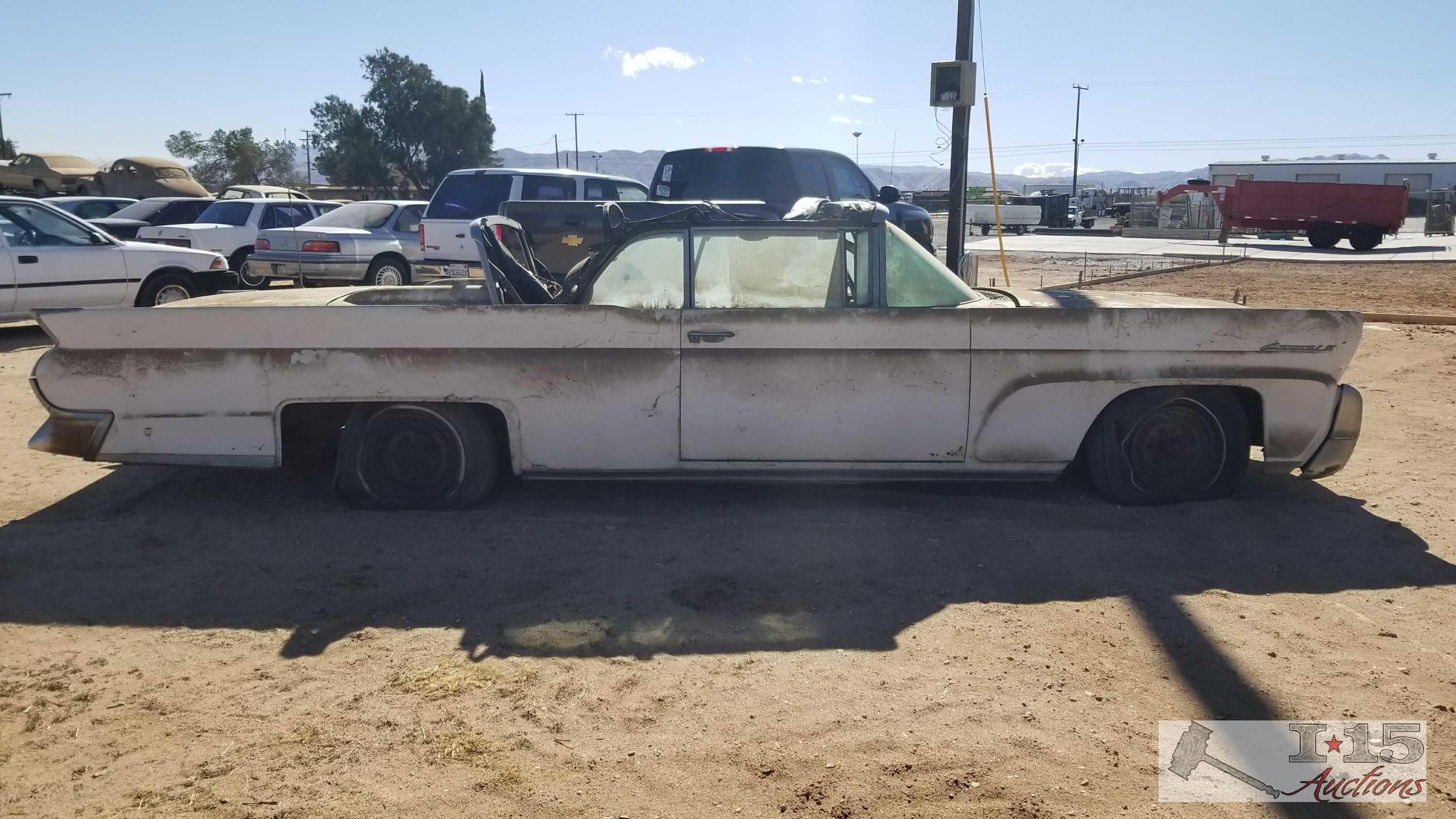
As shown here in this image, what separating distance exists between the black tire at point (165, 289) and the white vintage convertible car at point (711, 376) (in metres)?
7.34

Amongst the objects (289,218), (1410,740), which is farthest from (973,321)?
(289,218)

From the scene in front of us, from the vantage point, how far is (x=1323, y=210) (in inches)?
1288

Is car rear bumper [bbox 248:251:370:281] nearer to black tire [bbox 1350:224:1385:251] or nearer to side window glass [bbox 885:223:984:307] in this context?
side window glass [bbox 885:223:984:307]

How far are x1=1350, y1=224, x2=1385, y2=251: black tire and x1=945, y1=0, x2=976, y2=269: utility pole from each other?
971 inches

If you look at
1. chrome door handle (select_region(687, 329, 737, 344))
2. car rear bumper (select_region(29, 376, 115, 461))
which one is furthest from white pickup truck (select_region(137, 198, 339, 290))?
chrome door handle (select_region(687, 329, 737, 344))

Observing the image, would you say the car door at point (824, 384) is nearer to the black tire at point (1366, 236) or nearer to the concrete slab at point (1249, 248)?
the concrete slab at point (1249, 248)

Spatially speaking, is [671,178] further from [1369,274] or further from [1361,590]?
[1369,274]

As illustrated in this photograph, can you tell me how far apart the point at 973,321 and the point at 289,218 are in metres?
14.7

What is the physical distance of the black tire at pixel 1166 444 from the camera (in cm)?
529

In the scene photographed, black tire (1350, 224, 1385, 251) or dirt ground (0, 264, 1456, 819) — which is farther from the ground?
black tire (1350, 224, 1385, 251)

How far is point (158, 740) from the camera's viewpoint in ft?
10.5

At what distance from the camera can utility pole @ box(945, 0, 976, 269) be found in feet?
38.3

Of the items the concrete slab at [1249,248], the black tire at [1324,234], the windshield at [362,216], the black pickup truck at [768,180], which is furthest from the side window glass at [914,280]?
the black tire at [1324,234]

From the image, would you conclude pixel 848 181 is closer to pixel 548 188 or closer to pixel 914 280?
pixel 548 188
